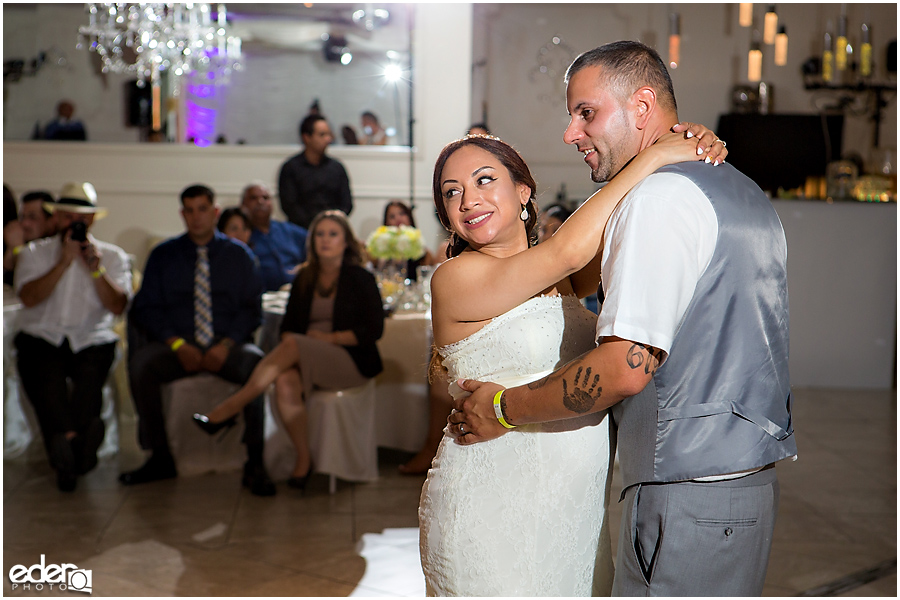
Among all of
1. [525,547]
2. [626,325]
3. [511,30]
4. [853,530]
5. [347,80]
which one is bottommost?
[853,530]

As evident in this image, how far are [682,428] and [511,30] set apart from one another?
26.5 feet

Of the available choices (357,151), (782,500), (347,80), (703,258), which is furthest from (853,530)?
(347,80)

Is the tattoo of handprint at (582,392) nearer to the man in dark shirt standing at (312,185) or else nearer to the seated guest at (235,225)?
the seated guest at (235,225)

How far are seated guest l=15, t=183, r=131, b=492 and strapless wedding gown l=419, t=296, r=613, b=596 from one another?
302 centimetres

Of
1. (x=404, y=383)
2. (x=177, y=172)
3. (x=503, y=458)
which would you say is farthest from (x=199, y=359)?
(x=177, y=172)

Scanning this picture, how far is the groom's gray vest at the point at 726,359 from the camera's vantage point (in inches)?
54.2

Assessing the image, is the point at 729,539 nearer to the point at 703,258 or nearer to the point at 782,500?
the point at 703,258

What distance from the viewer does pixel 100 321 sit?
4461mm

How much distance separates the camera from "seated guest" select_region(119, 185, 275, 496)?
4211 mm

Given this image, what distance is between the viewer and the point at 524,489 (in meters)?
1.68

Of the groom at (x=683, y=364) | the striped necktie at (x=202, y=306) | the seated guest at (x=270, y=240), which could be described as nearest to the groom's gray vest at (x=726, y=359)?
the groom at (x=683, y=364)

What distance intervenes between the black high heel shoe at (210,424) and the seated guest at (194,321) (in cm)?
9

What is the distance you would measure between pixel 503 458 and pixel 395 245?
3.13 metres

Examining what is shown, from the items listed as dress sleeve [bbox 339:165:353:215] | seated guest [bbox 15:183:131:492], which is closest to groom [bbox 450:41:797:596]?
seated guest [bbox 15:183:131:492]
